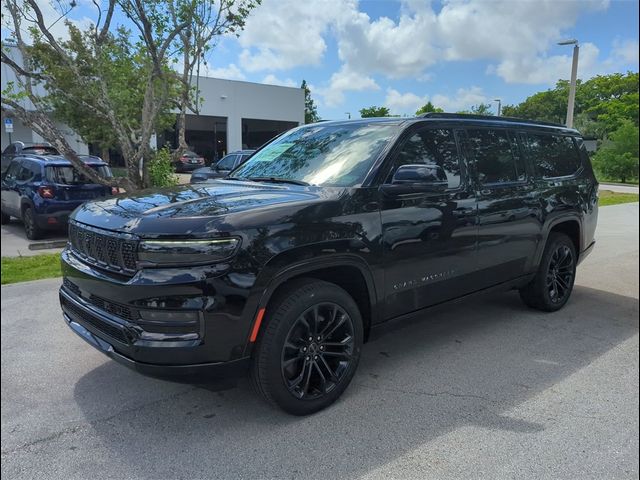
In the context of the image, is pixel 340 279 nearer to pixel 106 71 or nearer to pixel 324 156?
pixel 324 156

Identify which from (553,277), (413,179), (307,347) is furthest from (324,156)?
(553,277)

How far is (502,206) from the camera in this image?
14.3 ft

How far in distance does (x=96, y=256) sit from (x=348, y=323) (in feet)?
5.44

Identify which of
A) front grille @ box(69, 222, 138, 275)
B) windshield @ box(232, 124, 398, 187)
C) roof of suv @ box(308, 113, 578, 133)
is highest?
roof of suv @ box(308, 113, 578, 133)

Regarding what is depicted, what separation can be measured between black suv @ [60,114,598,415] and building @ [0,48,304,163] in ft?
25.4

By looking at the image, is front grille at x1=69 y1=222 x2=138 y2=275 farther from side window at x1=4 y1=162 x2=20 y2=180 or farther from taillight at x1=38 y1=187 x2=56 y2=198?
side window at x1=4 y1=162 x2=20 y2=180

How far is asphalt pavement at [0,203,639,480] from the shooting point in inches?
105

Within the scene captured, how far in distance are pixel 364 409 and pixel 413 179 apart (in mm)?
1592

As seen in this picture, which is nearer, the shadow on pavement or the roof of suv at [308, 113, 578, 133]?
the shadow on pavement

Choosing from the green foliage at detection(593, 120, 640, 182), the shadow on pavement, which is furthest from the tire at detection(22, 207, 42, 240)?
the green foliage at detection(593, 120, 640, 182)

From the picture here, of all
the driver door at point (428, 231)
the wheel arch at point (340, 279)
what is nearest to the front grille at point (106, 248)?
the wheel arch at point (340, 279)

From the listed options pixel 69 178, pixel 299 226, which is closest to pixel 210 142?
pixel 69 178

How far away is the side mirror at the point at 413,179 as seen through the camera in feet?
11.1

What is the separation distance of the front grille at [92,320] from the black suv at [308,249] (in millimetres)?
12
